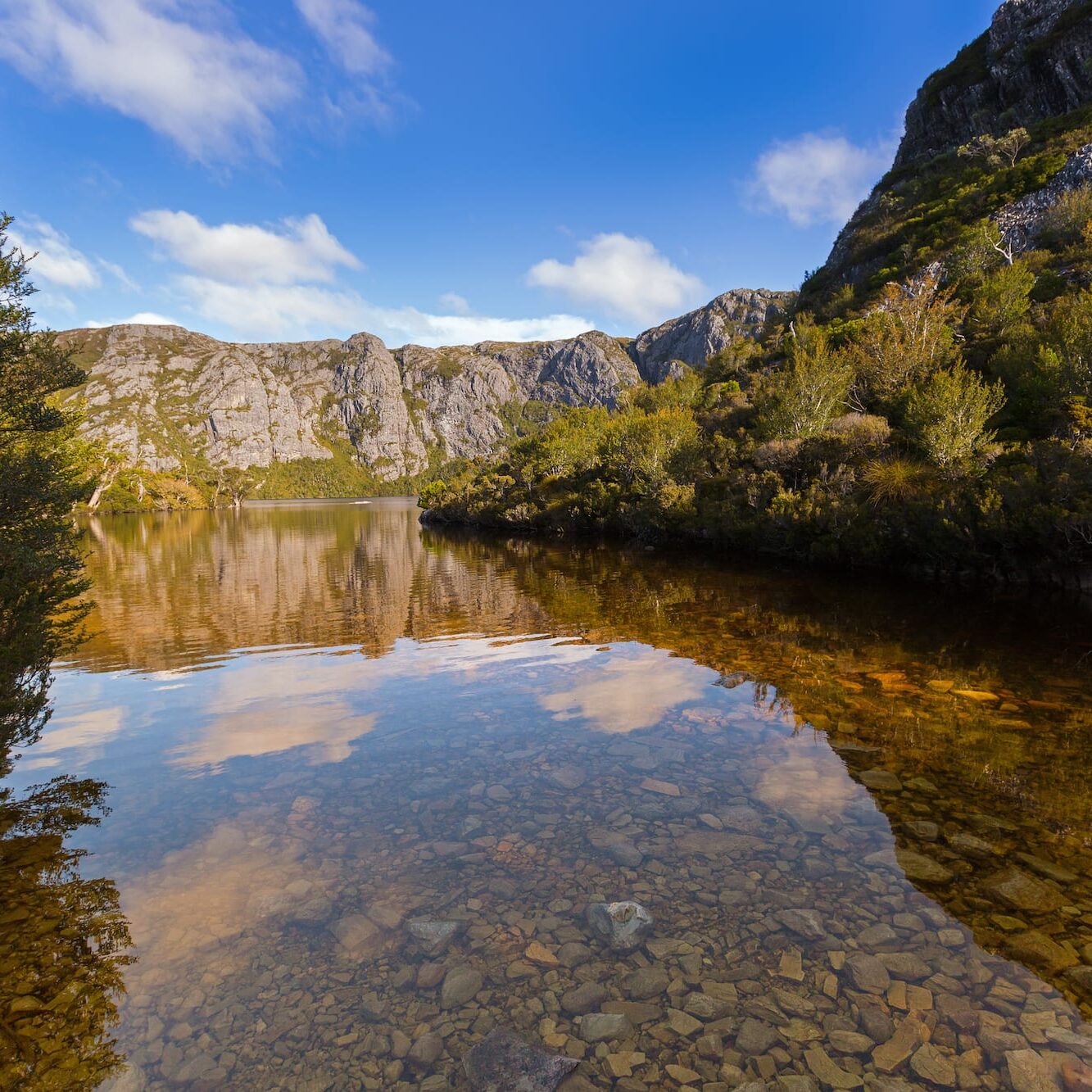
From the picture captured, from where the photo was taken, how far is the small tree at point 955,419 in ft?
95.8

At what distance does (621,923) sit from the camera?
659 cm

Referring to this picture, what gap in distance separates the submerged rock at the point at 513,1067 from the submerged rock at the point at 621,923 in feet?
4.71

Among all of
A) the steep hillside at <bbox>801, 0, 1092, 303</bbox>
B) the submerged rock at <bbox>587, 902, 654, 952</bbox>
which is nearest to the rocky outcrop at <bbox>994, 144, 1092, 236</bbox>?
the steep hillside at <bbox>801, 0, 1092, 303</bbox>

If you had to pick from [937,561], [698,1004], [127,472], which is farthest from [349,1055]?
[127,472]

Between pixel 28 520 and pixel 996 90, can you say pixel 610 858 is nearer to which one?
pixel 28 520

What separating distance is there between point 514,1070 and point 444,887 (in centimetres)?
272

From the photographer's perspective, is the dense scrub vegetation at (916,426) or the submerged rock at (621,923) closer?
the submerged rock at (621,923)

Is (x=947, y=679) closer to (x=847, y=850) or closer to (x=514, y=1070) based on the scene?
(x=847, y=850)

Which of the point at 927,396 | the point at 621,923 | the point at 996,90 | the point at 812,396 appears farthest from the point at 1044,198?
the point at 621,923

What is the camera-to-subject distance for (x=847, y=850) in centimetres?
778

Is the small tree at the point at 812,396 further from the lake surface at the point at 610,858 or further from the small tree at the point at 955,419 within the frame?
the lake surface at the point at 610,858

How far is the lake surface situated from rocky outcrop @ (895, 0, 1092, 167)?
91.7 m

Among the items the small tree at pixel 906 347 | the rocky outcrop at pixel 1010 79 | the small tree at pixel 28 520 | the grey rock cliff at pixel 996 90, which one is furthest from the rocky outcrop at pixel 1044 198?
the small tree at pixel 28 520

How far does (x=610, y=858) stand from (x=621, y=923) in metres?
1.28
